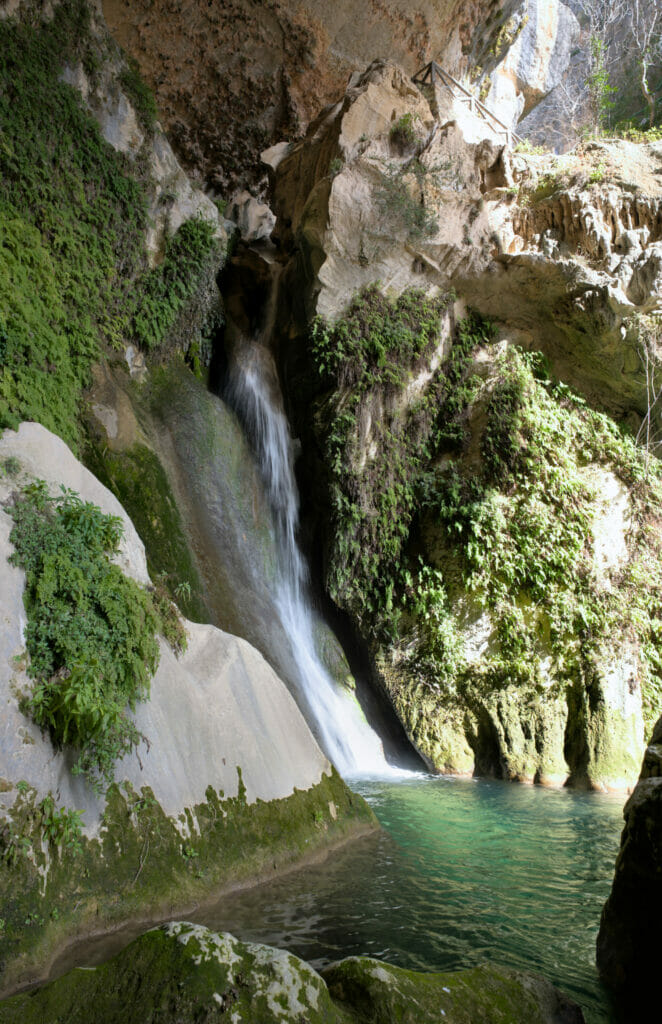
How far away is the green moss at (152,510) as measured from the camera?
7633 millimetres

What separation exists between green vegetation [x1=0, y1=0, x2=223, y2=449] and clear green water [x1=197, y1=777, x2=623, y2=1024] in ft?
15.9

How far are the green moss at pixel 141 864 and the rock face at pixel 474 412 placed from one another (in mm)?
5585

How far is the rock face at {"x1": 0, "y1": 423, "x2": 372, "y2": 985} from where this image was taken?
3.47 metres

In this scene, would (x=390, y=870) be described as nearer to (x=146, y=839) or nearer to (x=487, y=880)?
(x=487, y=880)

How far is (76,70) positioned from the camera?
983 centimetres

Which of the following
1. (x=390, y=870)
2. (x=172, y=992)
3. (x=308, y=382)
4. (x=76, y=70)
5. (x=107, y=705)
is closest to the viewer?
(x=172, y=992)

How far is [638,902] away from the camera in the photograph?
311 cm

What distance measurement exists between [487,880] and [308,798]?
5.28 feet

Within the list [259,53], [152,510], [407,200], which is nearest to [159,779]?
[152,510]

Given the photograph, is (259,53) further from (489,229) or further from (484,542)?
(484,542)

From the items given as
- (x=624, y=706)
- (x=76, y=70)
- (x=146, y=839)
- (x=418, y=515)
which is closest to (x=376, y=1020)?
(x=146, y=839)

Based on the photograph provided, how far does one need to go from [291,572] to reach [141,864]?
719cm

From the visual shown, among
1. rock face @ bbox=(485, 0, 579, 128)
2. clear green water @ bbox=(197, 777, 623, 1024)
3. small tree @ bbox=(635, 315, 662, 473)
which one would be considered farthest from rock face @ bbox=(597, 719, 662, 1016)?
rock face @ bbox=(485, 0, 579, 128)

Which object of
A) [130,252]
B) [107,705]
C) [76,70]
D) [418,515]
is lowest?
[107,705]
